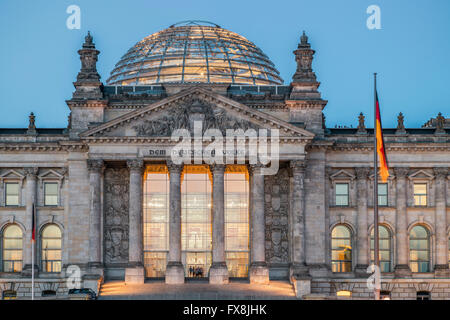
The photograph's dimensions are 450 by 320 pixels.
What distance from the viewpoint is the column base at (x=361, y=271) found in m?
62.2

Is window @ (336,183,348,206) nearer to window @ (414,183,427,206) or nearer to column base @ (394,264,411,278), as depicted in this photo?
window @ (414,183,427,206)

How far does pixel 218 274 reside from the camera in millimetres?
57812

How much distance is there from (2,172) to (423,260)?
128 feet

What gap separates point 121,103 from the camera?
62.2 meters

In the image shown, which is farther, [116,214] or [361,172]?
[361,172]

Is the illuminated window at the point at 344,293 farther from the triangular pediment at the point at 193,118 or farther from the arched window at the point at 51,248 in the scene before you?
the arched window at the point at 51,248

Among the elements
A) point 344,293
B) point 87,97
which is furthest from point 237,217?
point 87,97

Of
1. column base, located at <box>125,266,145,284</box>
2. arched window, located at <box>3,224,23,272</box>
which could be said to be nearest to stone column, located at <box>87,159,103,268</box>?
column base, located at <box>125,266,145,284</box>

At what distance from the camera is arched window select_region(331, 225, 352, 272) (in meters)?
63.4

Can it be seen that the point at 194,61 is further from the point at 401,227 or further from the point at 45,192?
the point at 401,227

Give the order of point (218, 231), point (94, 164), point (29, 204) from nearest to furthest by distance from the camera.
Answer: point (218, 231) < point (94, 164) < point (29, 204)

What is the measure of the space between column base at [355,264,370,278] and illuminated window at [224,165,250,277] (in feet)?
Result: 32.1

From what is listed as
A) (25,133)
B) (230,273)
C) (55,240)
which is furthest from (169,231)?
(25,133)

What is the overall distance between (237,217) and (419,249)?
16.9 m
